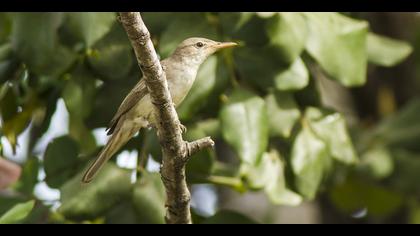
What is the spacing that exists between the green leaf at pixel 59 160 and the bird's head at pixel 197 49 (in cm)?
74

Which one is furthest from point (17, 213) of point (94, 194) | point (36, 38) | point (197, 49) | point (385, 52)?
point (385, 52)

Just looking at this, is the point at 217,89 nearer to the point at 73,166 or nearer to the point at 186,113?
the point at 186,113

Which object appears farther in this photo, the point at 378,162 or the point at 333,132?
the point at 378,162

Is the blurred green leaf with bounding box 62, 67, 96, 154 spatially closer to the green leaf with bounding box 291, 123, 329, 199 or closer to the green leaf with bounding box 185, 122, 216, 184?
the green leaf with bounding box 185, 122, 216, 184

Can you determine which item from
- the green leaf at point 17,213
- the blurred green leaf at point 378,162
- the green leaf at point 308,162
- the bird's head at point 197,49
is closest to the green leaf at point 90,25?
the bird's head at point 197,49

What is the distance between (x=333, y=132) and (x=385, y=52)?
669mm

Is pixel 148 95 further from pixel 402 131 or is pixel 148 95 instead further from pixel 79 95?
pixel 402 131

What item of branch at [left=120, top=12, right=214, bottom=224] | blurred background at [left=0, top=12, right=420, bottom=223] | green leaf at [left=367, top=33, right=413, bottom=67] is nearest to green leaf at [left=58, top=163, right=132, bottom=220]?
blurred background at [left=0, top=12, right=420, bottom=223]

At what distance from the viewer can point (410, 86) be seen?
8.28 meters

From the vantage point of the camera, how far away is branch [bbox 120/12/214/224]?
12.1 feet

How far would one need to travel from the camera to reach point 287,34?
494cm

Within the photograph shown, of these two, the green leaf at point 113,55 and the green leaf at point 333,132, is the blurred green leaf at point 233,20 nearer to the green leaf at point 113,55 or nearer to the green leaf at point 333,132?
the green leaf at point 113,55

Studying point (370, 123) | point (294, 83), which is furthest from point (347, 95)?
point (294, 83)

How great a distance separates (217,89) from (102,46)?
0.61 m
